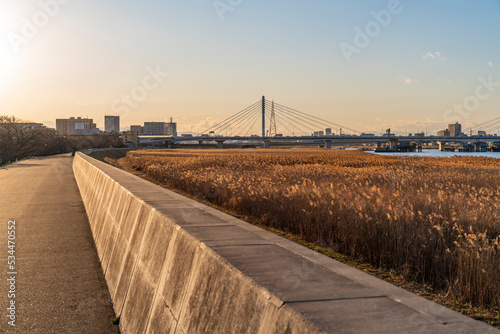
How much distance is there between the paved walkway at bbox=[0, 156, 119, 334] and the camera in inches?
247

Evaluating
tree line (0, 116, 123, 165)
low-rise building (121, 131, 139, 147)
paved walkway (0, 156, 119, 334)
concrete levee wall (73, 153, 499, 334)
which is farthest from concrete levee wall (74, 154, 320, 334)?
low-rise building (121, 131, 139, 147)

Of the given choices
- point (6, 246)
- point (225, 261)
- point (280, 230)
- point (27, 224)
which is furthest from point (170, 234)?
point (27, 224)

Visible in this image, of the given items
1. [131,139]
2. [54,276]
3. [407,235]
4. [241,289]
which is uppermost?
[131,139]

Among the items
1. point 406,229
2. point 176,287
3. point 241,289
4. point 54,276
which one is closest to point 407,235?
point 406,229

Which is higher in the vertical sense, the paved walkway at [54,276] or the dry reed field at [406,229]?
the dry reed field at [406,229]

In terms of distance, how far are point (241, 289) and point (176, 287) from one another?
1334 millimetres

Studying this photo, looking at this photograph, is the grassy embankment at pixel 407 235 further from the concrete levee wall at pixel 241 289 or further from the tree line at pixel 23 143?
the tree line at pixel 23 143

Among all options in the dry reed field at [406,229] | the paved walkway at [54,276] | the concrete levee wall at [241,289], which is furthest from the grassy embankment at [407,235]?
the paved walkway at [54,276]

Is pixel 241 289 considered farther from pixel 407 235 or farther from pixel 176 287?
pixel 407 235

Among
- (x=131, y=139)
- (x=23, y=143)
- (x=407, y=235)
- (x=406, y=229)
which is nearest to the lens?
(x=407, y=235)

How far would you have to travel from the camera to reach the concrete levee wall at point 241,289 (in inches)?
118

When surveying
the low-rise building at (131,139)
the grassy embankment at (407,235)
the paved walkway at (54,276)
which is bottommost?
the paved walkway at (54,276)

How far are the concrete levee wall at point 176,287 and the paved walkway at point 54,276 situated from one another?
0.31 metres

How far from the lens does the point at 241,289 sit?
3588 millimetres
